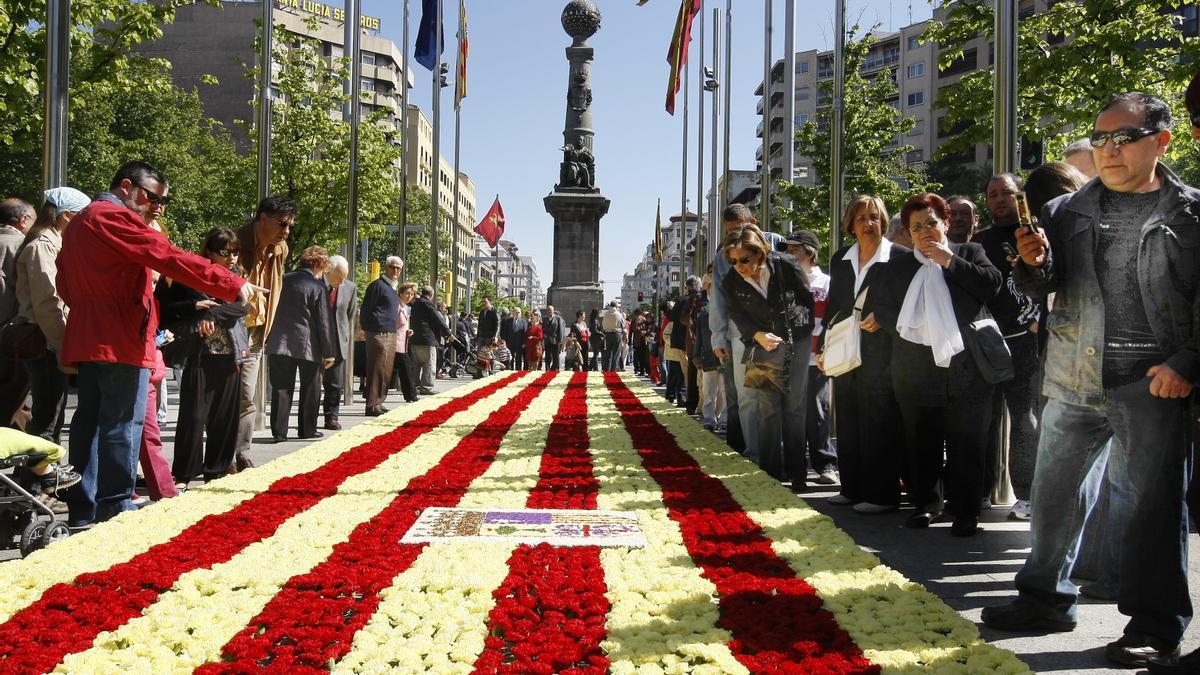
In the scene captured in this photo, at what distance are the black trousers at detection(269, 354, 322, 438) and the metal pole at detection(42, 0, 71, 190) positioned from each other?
3.01 m

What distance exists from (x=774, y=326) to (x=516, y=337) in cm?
2655

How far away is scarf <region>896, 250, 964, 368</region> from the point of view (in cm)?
659

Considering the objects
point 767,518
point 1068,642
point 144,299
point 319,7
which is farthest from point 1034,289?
point 319,7

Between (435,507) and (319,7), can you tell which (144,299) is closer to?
(435,507)

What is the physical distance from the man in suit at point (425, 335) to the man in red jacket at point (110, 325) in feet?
37.0

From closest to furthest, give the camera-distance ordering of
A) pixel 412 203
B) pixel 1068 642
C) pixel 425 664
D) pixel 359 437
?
pixel 425 664 < pixel 1068 642 < pixel 359 437 < pixel 412 203

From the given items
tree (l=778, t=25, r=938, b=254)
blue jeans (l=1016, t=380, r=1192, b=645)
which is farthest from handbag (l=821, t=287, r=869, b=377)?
tree (l=778, t=25, r=938, b=254)

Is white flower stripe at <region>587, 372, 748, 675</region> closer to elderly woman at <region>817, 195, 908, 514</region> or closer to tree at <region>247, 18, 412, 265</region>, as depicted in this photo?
elderly woman at <region>817, 195, 908, 514</region>

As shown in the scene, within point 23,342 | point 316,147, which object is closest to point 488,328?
point 316,147

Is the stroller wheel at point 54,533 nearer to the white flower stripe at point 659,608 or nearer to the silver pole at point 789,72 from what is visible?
the white flower stripe at point 659,608

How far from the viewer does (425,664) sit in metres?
3.63

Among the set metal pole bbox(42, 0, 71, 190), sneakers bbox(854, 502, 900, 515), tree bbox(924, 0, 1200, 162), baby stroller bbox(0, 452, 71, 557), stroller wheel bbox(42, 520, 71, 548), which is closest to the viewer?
baby stroller bbox(0, 452, 71, 557)

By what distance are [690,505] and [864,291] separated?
182cm

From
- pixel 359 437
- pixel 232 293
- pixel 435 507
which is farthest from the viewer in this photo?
pixel 359 437
